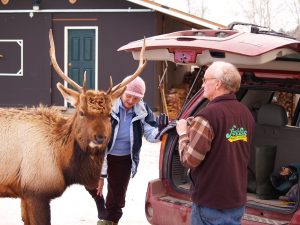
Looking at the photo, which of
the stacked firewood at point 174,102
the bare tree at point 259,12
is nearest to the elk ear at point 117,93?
the stacked firewood at point 174,102

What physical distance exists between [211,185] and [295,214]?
88cm

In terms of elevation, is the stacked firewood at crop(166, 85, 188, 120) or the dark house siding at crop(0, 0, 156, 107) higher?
the dark house siding at crop(0, 0, 156, 107)

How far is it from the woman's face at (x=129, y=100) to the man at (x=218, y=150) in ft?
5.45

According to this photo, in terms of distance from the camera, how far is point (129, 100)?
5.38m

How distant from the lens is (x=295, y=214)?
417cm

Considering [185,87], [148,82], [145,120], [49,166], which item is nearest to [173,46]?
Answer: [145,120]

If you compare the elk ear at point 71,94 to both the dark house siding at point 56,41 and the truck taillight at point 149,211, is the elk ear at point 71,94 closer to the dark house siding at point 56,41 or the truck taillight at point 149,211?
the truck taillight at point 149,211

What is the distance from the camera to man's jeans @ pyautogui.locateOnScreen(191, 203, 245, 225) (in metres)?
3.68

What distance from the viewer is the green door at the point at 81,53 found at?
52.7ft

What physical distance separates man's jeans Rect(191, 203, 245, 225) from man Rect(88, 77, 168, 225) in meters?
1.62

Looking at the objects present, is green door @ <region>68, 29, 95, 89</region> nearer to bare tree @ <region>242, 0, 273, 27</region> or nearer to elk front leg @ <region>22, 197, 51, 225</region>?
elk front leg @ <region>22, 197, 51, 225</region>

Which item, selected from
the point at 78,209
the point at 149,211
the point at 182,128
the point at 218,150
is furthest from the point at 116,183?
the point at 218,150

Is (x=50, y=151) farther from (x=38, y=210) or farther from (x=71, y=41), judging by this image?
(x=71, y=41)

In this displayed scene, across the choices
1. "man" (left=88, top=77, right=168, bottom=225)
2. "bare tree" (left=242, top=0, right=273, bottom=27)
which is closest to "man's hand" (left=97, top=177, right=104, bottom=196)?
"man" (left=88, top=77, right=168, bottom=225)
